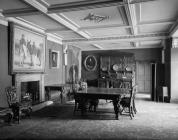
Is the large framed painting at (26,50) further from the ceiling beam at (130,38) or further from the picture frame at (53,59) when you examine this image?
the ceiling beam at (130,38)

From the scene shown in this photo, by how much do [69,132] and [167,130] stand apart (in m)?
2.43

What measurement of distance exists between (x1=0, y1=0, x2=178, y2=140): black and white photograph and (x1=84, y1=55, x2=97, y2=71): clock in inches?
138

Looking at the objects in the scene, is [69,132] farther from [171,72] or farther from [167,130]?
[171,72]

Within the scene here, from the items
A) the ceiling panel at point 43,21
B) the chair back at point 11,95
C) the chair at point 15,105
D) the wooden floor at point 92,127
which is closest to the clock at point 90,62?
the ceiling panel at point 43,21

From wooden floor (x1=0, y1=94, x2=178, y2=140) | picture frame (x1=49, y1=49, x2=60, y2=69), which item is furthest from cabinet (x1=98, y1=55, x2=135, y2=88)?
wooden floor (x1=0, y1=94, x2=178, y2=140)

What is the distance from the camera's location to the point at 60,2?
441 cm

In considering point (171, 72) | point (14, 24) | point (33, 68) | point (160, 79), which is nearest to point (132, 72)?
point (160, 79)

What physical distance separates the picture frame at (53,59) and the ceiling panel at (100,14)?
254 centimetres

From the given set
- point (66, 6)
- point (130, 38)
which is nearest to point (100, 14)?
point (66, 6)

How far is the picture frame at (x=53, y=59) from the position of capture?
839cm

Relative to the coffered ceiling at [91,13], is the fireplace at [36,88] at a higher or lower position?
lower

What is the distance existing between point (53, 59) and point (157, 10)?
17.4 feet

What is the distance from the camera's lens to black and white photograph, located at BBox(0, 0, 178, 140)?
4367 mm

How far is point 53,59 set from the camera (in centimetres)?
868
